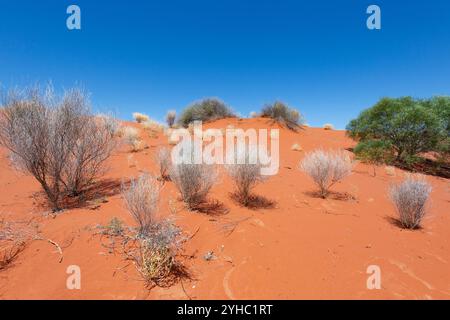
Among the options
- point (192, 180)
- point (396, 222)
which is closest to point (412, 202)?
point (396, 222)

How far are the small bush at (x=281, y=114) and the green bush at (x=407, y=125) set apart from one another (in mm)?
4184

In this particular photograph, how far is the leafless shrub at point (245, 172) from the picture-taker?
506 cm

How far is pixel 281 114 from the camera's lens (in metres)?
16.3

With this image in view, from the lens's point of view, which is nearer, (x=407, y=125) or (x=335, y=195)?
(x=335, y=195)

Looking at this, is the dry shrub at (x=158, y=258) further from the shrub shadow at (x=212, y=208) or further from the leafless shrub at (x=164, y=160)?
the leafless shrub at (x=164, y=160)

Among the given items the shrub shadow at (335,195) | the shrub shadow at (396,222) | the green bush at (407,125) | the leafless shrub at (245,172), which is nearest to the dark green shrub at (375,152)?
the green bush at (407,125)

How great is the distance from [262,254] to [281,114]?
46.1 feet

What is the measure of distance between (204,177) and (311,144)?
386 inches

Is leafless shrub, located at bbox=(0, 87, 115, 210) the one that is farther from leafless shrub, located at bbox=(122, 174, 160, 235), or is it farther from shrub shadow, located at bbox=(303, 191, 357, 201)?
shrub shadow, located at bbox=(303, 191, 357, 201)

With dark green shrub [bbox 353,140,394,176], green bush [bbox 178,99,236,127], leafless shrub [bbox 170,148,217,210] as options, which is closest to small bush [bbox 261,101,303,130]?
green bush [bbox 178,99,236,127]

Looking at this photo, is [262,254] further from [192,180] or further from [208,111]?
[208,111]
